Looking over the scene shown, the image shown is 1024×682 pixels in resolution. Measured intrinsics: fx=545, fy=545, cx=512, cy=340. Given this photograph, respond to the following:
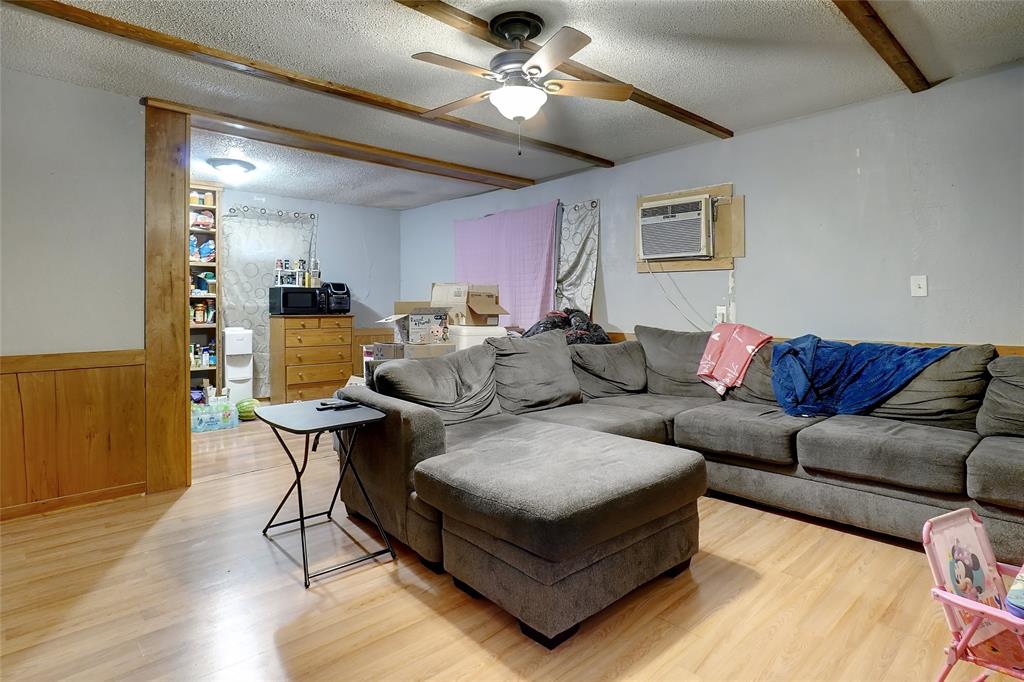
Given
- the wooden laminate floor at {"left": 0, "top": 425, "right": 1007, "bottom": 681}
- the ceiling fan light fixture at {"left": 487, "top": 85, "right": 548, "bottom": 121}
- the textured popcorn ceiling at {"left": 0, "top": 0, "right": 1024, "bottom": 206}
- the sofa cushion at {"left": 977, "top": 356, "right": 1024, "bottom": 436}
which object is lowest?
the wooden laminate floor at {"left": 0, "top": 425, "right": 1007, "bottom": 681}

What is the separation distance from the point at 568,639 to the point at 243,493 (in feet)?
7.38

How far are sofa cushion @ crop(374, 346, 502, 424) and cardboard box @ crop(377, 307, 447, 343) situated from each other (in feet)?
3.07

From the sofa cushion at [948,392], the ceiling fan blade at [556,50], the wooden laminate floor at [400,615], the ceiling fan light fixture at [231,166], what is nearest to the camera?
the wooden laminate floor at [400,615]

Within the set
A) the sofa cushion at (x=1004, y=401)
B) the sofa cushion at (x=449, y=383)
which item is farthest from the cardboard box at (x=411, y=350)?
the sofa cushion at (x=1004, y=401)

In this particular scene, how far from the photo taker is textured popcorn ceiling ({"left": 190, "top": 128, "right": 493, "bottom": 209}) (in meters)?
4.27

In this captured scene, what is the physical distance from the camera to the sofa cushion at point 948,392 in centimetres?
266

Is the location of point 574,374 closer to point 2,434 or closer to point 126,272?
point 126,272

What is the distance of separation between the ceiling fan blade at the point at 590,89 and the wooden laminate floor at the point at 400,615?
2099mm

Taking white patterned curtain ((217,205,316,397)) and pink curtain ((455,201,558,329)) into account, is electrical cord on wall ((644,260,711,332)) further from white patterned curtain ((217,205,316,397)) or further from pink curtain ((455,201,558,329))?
white patterned curtain ((217,205,316,397))

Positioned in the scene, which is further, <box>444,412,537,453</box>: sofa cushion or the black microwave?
the black microwave

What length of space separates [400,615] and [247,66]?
2.63 meters

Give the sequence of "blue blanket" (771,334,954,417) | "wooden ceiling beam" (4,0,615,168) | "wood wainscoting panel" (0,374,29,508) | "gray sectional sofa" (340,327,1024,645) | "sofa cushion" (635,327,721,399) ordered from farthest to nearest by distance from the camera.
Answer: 1. "sofa cushion" (635,327,721,399)
2. "blue blanket" (771,334,954,417)
3. "wood wainscoting panel" (0,374,29,508)
4. "wooden ceiling beam" (4,0,615,168)
5. "gray sectional sofa" (340,327,1024,645)

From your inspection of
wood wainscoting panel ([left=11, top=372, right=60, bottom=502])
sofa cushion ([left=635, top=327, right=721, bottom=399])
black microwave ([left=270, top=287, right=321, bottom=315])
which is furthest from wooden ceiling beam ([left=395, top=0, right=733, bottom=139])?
black microwave ([left=270, top=287, right=321, bottom=315])

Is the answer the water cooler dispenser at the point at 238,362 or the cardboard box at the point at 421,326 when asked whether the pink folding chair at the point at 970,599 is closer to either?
the cardboard box at the point at 421,326
